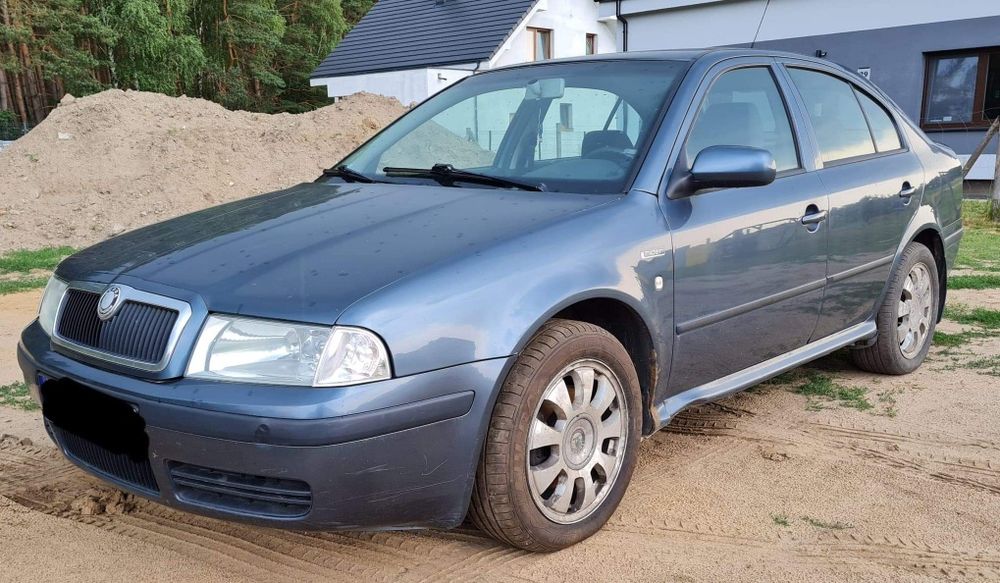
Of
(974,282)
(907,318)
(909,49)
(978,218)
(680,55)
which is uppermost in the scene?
(909,49)

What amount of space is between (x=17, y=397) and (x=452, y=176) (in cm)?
263

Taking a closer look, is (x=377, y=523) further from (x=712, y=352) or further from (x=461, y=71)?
(x=461, y=71)

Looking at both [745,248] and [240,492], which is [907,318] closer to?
[745,248]

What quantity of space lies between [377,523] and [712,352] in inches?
61.4

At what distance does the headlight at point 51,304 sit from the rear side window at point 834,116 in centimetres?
320

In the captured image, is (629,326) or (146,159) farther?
(146,159)

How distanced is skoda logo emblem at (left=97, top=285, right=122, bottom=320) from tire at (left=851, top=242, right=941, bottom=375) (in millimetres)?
3617

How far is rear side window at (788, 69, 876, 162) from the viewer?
409 cm

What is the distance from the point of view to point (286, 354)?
238cm

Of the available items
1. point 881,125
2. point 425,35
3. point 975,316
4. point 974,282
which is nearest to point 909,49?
point 974,282

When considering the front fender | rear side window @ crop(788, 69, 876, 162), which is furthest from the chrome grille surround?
rear side window @ crop(788, 69, 876, 162)

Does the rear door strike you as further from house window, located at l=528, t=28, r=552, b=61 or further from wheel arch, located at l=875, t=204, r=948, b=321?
house window, located at l=528, t=28, r=552, b=61

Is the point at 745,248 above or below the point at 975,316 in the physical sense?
above

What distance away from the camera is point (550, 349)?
2.71m
